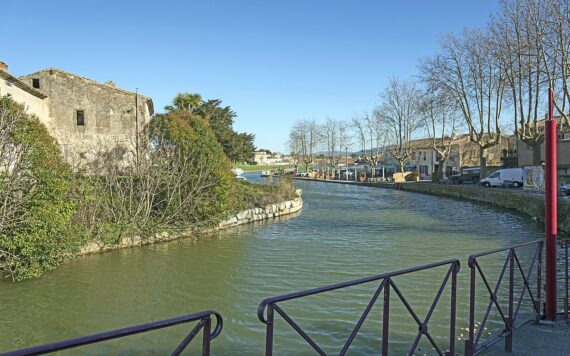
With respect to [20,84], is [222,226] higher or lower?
lower

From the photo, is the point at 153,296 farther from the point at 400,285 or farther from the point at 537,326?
the point at 537,326

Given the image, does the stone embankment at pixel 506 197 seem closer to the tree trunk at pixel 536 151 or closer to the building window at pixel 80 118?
the tree trunk at pixel 536 151

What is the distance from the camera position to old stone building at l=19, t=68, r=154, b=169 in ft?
79.9

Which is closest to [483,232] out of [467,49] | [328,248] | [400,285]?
[328,248]

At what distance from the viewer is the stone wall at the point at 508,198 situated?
57.3 feet

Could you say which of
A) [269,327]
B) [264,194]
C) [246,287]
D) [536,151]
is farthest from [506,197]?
[269,327]

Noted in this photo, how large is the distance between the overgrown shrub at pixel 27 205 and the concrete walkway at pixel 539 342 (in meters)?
9.15

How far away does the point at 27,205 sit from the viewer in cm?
977

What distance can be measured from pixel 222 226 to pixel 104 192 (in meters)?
5.61

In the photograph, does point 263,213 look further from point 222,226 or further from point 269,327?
point 269,327

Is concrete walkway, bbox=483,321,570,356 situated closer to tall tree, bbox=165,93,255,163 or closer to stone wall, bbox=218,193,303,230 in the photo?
stone wall, bbox=218,193,303,230

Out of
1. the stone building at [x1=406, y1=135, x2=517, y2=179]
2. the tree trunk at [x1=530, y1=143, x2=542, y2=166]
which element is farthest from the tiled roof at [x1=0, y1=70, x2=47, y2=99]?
the stone building at [x1=406, y1=135, x2=517, y2=179]

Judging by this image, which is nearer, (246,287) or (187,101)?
(246,287)

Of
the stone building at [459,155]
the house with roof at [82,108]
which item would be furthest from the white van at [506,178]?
the house with roof at [82,108]
